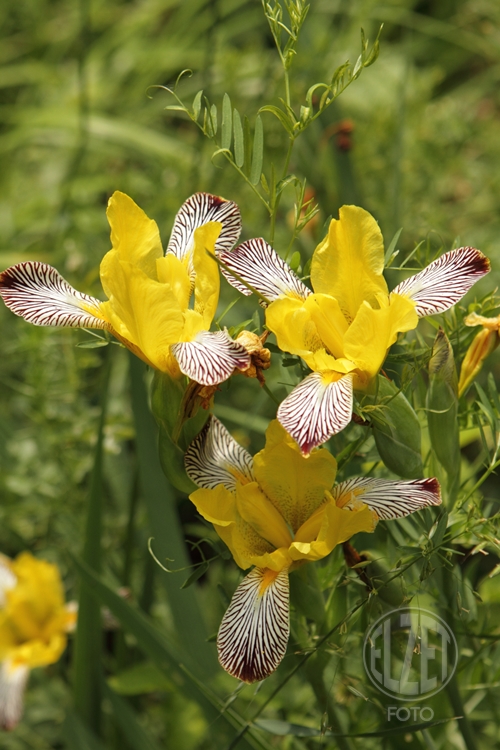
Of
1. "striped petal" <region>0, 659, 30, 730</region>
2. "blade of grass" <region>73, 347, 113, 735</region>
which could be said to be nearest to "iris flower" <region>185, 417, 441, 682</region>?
"blade of grass" <region>73, 347, 113, 735</region>

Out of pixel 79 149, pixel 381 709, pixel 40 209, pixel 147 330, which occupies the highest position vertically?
pixel 147 330

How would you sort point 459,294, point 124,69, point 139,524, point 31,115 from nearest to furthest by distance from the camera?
point 459,294 → point 139,524 → point 31,115 → point 124,69

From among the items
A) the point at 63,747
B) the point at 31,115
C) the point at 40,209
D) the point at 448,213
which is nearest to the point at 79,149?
the point at 40,209

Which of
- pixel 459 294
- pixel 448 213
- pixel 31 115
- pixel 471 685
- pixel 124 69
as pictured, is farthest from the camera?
pixel 124 69

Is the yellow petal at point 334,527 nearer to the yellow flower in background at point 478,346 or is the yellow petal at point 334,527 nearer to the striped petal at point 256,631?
the striped petal at point 256,631

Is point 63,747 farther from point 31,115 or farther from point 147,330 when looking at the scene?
point 31,115

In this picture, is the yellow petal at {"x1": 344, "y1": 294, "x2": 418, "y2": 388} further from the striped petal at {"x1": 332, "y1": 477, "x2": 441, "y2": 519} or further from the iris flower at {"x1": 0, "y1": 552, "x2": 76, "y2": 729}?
the iris flower at {"x1": 0, "y1": 552, "x2": 76, "y2": 729}
